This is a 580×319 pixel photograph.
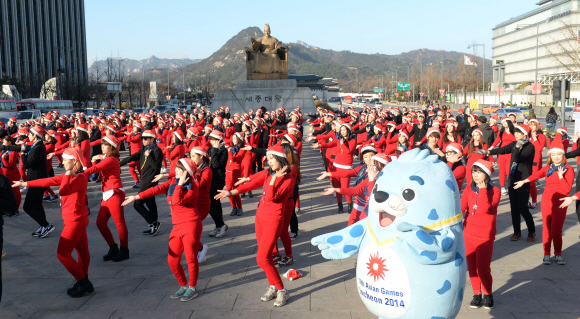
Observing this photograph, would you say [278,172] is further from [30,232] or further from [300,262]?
[30,232]

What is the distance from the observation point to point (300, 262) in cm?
695

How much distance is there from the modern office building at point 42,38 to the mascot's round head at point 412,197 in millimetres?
64401

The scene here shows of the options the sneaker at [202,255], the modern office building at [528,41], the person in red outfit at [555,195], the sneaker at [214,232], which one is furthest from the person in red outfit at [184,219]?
the modern office building at [528,41]

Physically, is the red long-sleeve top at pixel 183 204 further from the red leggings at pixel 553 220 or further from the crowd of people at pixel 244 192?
the red leggings at pixel 553 220

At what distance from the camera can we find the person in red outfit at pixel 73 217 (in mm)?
5551

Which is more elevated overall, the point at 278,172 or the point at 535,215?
the point at 278,172

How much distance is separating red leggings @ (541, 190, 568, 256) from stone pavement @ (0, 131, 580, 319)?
1.00ft

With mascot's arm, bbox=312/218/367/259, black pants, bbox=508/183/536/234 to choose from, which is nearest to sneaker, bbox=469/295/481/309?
mascot's arm, bbox=312/218/367/259

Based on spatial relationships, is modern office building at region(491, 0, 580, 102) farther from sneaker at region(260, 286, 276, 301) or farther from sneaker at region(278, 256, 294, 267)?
sneaker at region(260, 286, 276, 301)

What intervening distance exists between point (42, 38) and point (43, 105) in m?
48.3

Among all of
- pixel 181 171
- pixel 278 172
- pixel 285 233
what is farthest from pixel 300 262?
pixel 181 171

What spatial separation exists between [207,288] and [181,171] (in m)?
1.63

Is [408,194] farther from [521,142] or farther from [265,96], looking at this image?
[265,96]

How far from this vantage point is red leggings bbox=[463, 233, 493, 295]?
5.01 m
